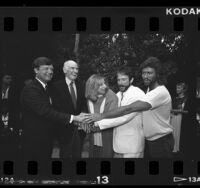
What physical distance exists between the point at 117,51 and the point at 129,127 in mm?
1138

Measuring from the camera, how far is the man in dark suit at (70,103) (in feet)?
84.4

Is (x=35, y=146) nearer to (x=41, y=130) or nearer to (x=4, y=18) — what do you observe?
(x=41, y=130)

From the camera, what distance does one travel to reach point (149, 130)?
25703 millimetres

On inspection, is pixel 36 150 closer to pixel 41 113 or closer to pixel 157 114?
pixel 41 113

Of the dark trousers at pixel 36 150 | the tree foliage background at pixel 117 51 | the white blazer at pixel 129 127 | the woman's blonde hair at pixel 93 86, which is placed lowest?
the dark trousers at pixel 36 150

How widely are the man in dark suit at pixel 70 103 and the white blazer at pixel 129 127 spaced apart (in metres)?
0.38

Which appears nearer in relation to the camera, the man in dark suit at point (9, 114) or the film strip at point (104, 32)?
the film strip at point (104, 32)

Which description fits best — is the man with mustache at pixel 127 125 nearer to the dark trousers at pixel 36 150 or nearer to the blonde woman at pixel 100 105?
the blonde woman at pixel 100 105

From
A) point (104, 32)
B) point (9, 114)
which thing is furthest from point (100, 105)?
point (9, 114)

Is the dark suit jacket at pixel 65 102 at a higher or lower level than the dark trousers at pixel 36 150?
higher

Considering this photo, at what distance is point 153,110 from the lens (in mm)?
25688

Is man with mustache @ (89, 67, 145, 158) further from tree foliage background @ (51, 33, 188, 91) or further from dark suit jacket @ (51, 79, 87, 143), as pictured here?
dark suit jacket @ (51, 79, 87, 143)

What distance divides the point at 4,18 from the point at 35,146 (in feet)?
6.40

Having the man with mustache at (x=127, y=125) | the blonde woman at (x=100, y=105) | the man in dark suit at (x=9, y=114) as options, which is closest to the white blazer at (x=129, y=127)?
the man with mustache at (x=127, y=125)
